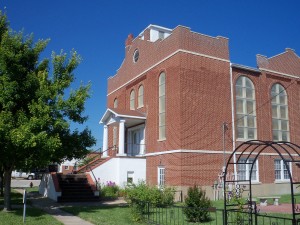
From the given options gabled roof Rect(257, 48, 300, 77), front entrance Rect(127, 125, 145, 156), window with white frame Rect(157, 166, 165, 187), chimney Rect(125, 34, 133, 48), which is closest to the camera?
window with white frame Rect(157, 166, 165, 187)

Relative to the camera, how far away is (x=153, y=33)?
30688 mm

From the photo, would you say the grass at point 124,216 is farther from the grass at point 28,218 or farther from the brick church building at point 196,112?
the brick church building at point 196,112

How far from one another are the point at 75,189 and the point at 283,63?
18806 mm

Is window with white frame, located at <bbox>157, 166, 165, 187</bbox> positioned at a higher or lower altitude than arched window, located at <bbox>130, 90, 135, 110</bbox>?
lower

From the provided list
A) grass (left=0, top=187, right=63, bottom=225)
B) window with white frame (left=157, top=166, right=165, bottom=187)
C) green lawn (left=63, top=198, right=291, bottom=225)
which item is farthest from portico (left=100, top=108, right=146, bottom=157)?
grass (left=0, top=187, right=63, bottom=225)

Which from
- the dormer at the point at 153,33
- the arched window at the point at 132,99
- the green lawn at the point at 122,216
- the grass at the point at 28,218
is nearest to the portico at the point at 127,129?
the arched window at the point at 132,99

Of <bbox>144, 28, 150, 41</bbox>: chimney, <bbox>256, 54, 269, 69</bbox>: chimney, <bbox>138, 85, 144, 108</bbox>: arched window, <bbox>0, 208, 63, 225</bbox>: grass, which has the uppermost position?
<bbox>144, 28, 150, 41</bbox>: chimney

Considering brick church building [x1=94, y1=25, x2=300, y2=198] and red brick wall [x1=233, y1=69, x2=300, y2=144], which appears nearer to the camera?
brick church building [x1=94, y1=25, x2=300, y2=198]

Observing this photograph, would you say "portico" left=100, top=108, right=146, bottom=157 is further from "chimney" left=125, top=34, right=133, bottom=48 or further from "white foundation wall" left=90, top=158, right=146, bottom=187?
"chimney" left=125, top=34, right=133, bottom=48

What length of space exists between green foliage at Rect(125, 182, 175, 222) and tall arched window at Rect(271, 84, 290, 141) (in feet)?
36.4

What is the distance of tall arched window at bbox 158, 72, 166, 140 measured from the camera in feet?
80.1

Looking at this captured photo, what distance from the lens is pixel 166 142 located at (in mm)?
23375

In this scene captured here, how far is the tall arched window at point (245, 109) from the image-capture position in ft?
82.4

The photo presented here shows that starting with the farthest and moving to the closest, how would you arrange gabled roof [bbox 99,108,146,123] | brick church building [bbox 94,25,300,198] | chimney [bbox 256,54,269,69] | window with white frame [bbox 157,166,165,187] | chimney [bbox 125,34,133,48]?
chimney [bbox 125,34,133,48]
chimney [bbox 256,54,269,69]
gabled roof [bbox 99,108,146,123]
window with white frame [bbox 157,166,165,187]
brick church building [bbox 94,25,300,198]
